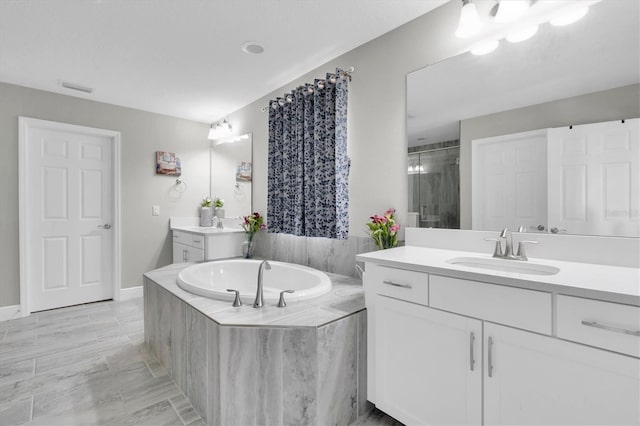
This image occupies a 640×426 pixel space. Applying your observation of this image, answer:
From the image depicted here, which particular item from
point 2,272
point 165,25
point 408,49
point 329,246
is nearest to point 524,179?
point 408,49

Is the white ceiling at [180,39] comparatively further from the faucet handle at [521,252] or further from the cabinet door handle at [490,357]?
the cabinet door handle at [490,357]

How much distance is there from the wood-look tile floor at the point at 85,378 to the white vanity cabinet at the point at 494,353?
0.39m

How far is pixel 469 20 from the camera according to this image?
169 centimetres

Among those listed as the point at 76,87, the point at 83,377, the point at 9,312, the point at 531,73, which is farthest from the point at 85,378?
the point at 531,73

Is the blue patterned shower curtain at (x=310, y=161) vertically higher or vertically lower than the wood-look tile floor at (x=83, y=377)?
higher

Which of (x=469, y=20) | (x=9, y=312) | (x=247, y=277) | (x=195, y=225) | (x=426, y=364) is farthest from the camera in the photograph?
(x=195, y=225)

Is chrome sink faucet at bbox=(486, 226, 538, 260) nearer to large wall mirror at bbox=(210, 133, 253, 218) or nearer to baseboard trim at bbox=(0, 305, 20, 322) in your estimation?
large wall mirror at bbox=(210, 133, 253, 218)

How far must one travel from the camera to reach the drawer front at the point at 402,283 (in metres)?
1.44

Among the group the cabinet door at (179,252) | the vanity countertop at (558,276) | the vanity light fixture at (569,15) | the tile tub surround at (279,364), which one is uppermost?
the vanity light fixture at (569,15)

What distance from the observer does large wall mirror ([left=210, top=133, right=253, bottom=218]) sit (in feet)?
12.1

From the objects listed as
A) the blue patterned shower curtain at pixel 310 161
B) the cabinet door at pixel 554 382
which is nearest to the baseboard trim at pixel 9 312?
the blue patterned shower curtain at pixel 310 161

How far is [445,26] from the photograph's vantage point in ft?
6.39

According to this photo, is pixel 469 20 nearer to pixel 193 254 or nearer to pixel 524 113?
pixel 524 113

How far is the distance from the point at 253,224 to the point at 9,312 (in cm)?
254
